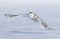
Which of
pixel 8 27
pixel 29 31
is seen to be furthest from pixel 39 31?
pixel 8 27

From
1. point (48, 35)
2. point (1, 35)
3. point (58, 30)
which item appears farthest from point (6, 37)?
point (58, 30)

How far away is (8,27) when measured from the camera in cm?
1264

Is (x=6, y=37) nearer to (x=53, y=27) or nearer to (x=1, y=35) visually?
(x=1, y=35)

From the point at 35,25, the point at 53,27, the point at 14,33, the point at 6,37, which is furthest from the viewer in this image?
the point at 35,25

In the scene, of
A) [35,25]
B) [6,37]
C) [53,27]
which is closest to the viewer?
[6,37]

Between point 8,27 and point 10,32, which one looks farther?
point 8,27

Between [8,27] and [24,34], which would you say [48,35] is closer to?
[24,34]

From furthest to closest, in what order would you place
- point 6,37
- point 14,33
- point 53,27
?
point 53,27 → point 14,33 → point 6,37

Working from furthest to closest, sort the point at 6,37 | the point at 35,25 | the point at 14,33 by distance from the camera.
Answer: the point at 35,25 → the point at 14,33 → the point at 6,37

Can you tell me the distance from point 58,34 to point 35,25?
2561 millimetres

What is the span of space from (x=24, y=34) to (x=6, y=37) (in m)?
0.79

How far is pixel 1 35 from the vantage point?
11.0m

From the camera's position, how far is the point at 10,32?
1152 cm

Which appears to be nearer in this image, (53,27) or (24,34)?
(24,34)
